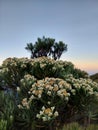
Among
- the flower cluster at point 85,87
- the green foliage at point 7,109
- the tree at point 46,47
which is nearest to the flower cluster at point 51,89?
the flower cluster at point 85,87

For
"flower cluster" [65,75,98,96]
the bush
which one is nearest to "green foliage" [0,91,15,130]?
the bush

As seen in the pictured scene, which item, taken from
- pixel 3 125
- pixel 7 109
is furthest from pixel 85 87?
pixel 3 125

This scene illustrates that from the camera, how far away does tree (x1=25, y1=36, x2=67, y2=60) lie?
15859mm

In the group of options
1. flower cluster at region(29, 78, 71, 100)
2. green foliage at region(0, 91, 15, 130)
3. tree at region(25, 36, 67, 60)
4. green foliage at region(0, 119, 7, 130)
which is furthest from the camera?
tree at region(25, 36, 67, 60)

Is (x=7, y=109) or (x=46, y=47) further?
(x=46, y=47)

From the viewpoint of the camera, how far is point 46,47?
52.7ft

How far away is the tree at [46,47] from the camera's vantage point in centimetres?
1586

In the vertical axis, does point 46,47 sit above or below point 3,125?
above

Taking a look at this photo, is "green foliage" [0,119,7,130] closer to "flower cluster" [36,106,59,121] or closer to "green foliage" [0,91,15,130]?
"green foliage" [0,91,15,130]

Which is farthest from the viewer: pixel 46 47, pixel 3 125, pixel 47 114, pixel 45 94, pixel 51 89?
pixel 46 47

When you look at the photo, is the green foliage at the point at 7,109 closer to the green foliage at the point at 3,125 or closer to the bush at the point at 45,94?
the green foliage at the point at 3,125

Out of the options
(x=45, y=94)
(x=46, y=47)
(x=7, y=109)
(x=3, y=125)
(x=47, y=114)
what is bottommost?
(x=3, y=125)

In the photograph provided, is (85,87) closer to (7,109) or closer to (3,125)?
(7,109)

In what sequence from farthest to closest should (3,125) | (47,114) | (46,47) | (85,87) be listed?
1. (46,47)
2. (85,87)
3. (3,125)
4. (47,114)
